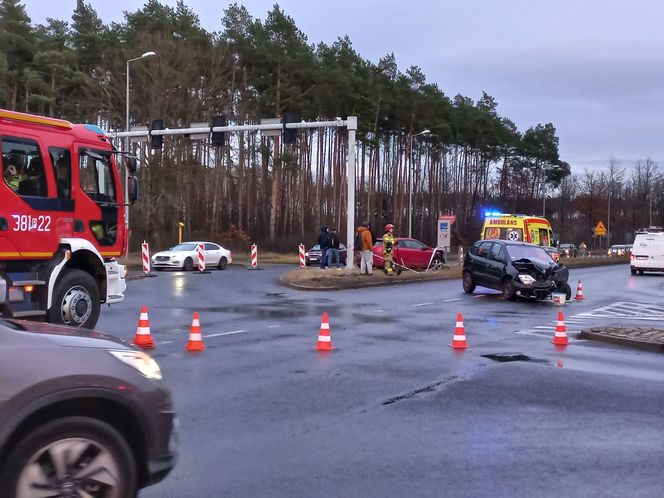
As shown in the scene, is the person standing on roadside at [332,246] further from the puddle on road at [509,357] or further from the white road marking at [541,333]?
the puddle on road at [509,357]

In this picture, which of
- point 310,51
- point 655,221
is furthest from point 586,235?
point 310,51

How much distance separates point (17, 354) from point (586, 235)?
108 metres

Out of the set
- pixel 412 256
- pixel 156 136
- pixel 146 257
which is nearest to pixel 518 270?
pixel 412 256

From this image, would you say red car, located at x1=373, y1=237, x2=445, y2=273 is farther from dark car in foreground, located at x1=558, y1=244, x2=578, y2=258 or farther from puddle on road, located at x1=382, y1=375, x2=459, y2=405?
dark car in foreground, located at x1=558, y1=244, x2=578, y2=258

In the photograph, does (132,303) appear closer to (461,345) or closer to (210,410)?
(461,345)

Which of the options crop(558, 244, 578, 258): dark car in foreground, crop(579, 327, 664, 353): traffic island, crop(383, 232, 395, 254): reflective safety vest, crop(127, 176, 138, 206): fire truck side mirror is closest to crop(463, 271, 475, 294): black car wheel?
crop(383, 232, 395, 254): reflective safety vest

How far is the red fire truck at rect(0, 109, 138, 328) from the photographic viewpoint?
415 inches

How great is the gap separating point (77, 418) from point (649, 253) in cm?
3504

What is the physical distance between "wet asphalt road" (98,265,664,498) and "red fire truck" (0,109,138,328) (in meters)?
1.42

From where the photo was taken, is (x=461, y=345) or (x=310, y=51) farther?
(x=310, y=51)

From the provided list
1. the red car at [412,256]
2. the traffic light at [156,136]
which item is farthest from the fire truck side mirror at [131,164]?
the red car at [412,256]

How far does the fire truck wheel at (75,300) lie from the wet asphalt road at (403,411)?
1.15 metres

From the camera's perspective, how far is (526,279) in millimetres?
19078

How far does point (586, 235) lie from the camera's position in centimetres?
10375
